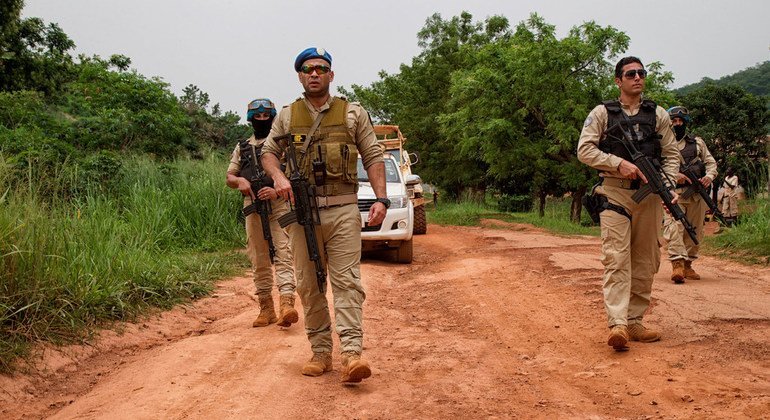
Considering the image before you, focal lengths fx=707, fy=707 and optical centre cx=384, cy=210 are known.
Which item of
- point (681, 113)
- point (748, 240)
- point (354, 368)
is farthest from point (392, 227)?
point (354, 368)

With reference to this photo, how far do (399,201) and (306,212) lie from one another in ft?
23.4

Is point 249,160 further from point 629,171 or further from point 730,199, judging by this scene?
point 730,199

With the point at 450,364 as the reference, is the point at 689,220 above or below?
above

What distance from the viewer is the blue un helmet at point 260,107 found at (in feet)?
20.1

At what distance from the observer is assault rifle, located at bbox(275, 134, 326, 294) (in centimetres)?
441

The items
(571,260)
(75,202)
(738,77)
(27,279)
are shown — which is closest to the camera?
(27,279)

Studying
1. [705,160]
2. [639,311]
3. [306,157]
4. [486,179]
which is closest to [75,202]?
[306,157]

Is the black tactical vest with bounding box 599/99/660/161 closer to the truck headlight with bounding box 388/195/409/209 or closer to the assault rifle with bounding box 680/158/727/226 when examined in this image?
the assault rifle with bounding box 680/158/727/226

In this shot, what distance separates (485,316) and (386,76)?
39428 millimetres

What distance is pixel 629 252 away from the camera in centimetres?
517

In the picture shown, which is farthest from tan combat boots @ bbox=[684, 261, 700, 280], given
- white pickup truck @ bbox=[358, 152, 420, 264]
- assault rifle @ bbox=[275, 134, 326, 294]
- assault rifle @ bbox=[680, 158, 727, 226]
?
assault rifle @ bbox=[275, 134, 326, 294]

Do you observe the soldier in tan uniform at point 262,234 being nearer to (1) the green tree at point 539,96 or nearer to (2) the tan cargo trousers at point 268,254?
(2) the tan cargo trousers at point 268,254

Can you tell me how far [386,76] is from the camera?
147ft

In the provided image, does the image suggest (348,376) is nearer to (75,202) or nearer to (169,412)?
(169,412)
